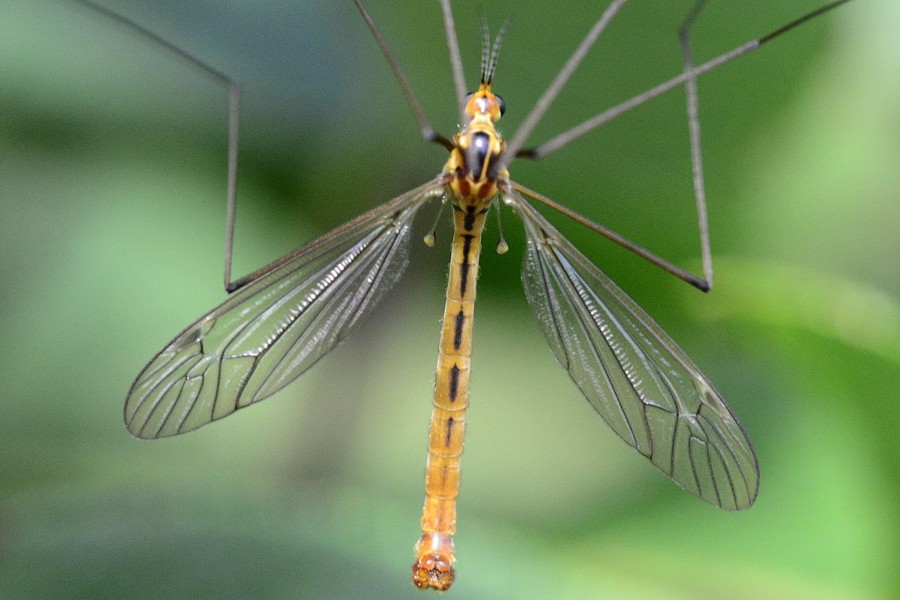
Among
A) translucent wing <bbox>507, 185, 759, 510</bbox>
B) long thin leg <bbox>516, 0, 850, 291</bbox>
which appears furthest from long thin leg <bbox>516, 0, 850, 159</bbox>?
translucent wing <bbox>507, 185, 759, 510</bbox>

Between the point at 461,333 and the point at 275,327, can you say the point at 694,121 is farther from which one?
the point at 275,327

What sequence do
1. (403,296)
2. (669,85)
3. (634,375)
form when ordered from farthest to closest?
(403,296) → (634,375) → (669,85)

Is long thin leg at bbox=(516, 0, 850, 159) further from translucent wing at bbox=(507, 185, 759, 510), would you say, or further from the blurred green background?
translucent wing at bbox=(507, 185, 759, 510)

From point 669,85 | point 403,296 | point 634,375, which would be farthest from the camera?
point 403,296

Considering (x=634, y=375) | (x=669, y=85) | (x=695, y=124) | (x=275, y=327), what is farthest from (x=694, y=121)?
(x=275, y=327)

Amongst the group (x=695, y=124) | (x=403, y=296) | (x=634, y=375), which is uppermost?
(x=695, y=124)

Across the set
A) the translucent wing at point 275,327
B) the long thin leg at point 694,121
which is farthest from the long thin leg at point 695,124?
the translucent wing at point 275,327

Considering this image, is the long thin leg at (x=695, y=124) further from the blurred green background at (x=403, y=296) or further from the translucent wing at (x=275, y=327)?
the translucent wing at (x=275, y=327)
